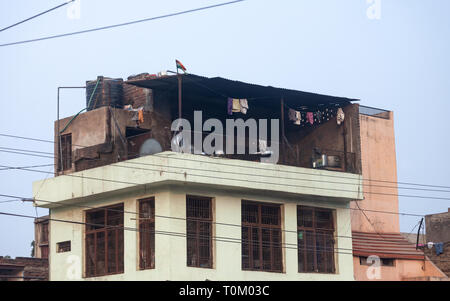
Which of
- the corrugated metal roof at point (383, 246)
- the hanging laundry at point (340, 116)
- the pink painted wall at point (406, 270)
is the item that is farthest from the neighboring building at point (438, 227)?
the hanging laundry at point (340, 116)

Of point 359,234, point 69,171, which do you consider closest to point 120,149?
point 69,171

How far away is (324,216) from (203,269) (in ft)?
22.5

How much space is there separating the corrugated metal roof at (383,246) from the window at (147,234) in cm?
959

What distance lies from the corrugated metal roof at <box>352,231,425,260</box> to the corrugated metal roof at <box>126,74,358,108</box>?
5.99 meters

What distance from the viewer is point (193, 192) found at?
30297mm

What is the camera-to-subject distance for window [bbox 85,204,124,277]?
31375 millimetres

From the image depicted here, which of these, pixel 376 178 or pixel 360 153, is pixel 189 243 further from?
pixel 376 178

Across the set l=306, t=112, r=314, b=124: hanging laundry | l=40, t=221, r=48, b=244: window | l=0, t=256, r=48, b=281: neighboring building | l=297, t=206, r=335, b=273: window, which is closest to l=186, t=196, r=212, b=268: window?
l=297, t=206, r=335, b=273: window

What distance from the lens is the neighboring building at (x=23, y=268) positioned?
4034 centimetres

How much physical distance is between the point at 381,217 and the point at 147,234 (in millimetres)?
12769

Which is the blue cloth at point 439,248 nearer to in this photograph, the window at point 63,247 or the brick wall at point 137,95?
the brick wall at point 137,95

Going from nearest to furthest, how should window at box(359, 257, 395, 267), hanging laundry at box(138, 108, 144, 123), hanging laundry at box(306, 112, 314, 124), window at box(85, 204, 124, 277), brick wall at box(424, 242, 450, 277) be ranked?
window at box(85, 204, 124, 277) → hanging laundry at box(138, 108, 144, 123) → hanging laundry at box(306, 112, 314, 124) → window at box(359, 257, 395, 267) → brick wall at box(424, 242, 450, 277)

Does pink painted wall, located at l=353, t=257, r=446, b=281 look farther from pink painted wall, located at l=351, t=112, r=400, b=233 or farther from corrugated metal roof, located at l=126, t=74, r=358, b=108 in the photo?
corrugated metal roof, located at l=126, t=74, r=358, b=108
